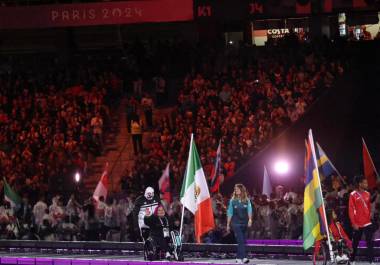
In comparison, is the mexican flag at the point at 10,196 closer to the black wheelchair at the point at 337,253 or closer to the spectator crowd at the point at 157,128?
the spectator crowd at the point at 157,128

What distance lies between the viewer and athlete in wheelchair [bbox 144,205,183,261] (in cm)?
2264

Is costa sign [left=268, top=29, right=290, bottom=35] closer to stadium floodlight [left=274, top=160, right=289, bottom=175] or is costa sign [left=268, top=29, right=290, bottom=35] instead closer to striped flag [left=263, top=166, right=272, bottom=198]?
stadium floodlight [left=274, top=160, right=289, bottom=175]

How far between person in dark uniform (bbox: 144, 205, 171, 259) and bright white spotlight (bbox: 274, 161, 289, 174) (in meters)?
7.62

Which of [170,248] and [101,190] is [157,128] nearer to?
[101,190]

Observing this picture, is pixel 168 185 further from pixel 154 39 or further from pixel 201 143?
pixel 154 39

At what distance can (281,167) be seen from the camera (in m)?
29.9

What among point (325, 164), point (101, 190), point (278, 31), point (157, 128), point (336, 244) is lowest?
point (336, 244)

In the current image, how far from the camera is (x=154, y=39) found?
4362 centimetres

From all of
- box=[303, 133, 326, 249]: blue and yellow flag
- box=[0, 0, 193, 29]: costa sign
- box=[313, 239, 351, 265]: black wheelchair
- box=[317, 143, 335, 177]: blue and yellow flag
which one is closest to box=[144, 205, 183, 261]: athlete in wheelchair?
box=[313, 239, 351, 265]: black wheelchair

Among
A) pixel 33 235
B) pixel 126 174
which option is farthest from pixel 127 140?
pixel 33 235

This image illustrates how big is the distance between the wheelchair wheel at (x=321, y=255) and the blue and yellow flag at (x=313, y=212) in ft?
1.39

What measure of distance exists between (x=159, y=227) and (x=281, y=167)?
810cm

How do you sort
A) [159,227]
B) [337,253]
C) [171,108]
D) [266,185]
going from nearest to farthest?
1. [337,253]
2. [159,227]
3. [266,185]
4. [171,108]

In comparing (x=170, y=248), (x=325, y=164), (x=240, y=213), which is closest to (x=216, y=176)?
(x=325, y=164)
